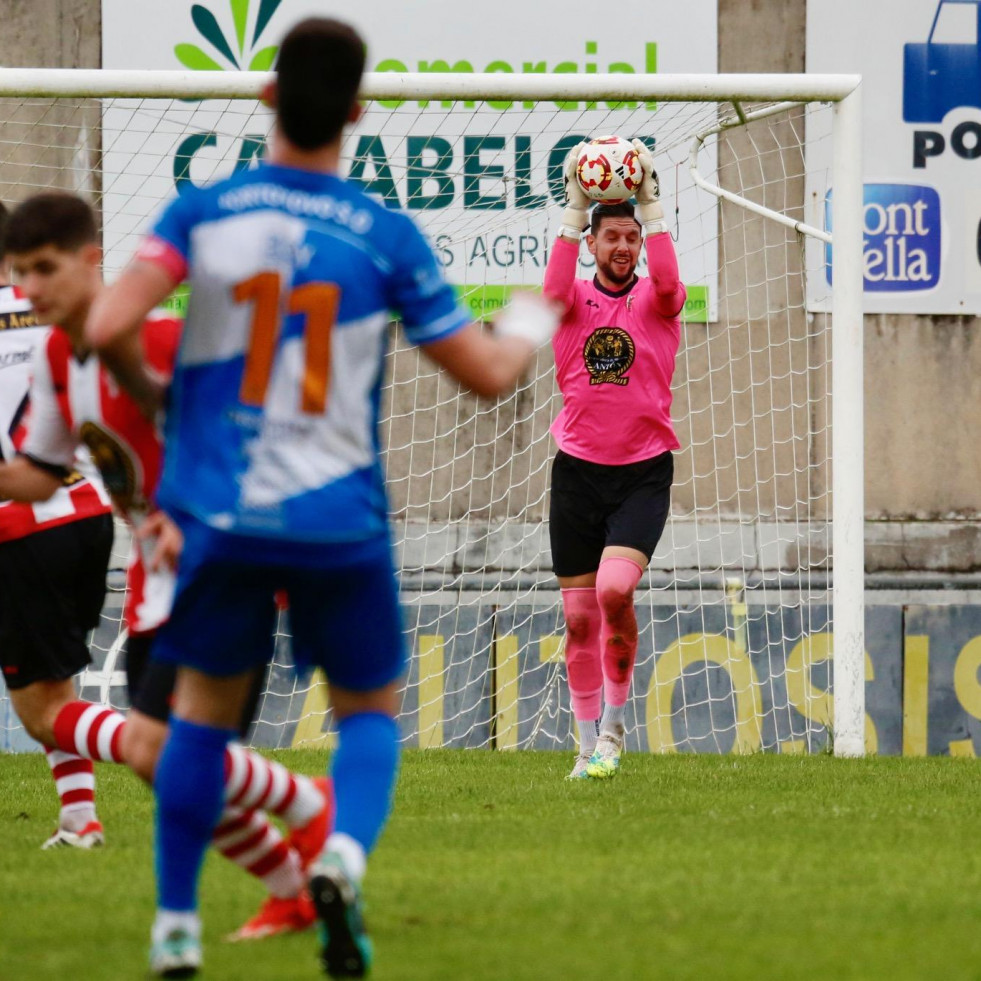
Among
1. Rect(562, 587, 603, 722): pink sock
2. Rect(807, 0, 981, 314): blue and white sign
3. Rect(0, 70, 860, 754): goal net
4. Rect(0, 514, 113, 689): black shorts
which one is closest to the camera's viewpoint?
Rect(0, 514, 113, 689): black shorts

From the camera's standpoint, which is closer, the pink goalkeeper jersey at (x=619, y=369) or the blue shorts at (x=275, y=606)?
the blue shorts at (x=275, y=606)

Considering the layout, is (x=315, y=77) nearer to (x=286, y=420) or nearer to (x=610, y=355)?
(x=286, y=420)

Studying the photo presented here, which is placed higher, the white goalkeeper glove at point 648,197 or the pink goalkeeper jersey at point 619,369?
the white goalkeeper glove at point 648,197

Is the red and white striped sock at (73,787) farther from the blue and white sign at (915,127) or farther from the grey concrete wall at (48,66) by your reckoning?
the blue and white sign at (915,127)

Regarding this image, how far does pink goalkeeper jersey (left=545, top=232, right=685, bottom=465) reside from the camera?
6.45 m

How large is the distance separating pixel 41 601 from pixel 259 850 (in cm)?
159

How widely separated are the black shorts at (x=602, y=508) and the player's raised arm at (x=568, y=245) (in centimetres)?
67

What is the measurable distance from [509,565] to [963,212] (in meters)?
4.31

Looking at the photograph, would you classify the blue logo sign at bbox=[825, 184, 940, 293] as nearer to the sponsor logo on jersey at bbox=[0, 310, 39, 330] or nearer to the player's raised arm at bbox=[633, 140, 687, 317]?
the player's raised arm at bbox=[633, 140, 687, 317]

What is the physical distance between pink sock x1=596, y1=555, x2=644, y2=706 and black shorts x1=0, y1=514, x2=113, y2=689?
88.9 inches

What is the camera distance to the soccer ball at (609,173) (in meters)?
6.34

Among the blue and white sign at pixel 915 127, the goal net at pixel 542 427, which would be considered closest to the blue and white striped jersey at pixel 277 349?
the goal net at pixel 542 427

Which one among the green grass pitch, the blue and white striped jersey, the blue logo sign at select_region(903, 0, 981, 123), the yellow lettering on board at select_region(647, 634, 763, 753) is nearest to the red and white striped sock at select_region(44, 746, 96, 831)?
the green grass pitch

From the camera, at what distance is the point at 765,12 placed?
492 inches
